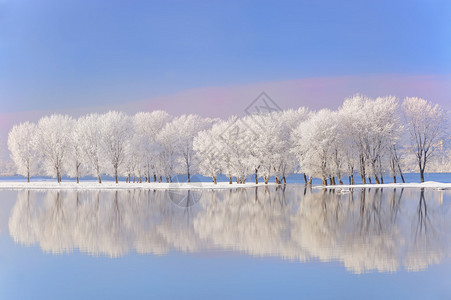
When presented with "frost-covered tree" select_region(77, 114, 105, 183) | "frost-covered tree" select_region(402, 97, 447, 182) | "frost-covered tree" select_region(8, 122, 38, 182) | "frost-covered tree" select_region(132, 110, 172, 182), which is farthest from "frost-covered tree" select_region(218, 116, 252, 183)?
"frost-covered tree" select_region(8, 122, 38, 182)

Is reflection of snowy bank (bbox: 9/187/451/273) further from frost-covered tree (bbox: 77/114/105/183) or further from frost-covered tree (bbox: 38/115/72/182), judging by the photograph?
frost-covered tree (bbox: 38/115/72/182)

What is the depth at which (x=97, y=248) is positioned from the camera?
1359 cm

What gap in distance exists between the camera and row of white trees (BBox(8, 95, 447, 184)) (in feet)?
176

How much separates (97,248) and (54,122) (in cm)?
6467

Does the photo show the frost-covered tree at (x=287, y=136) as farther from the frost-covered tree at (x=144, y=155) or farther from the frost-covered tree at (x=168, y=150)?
the frost-covered tree at (x=144, y=155)

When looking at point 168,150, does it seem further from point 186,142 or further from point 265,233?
point 265,233

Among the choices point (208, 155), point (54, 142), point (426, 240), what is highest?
point (54, 142)

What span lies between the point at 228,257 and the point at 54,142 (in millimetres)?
64528

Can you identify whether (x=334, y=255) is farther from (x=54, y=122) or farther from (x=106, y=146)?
(x=54, y=122)

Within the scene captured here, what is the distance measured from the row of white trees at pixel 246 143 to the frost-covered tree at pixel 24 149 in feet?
0.58

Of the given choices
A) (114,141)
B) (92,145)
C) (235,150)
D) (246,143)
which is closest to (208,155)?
(235,150)

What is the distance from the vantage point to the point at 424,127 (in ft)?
181

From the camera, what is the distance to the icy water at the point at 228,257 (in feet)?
29.5

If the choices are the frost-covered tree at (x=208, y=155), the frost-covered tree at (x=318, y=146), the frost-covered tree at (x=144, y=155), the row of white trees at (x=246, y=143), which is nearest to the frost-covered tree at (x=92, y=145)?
the row of white trees at (x=246, y=143)
